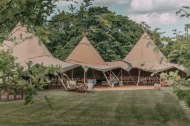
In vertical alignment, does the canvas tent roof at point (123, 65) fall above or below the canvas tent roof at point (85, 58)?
below

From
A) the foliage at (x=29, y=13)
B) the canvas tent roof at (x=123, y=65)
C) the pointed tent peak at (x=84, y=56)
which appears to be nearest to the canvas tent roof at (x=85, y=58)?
the pointed tent peak at (x=84, y=56)

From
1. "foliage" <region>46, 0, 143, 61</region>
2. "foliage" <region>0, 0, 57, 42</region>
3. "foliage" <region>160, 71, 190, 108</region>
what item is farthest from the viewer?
"foliage" <region>46, 0, 143, 61</region>

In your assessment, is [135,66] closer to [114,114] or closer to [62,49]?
[62,49]

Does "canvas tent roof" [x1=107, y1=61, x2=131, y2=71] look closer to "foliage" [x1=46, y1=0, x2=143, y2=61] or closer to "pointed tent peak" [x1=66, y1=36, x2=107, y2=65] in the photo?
"pointed tent peak" [x1=66, y1=36, x2=107, y2=65]

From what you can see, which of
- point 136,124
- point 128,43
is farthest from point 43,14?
point 128,43

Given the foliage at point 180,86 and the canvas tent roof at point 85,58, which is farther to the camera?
the canvas tent roof at point 85,58

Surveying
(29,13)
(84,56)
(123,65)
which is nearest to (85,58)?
(84,56)

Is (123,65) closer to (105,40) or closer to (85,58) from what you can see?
(85,58)

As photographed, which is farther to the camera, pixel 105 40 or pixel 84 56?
pixel 105 40

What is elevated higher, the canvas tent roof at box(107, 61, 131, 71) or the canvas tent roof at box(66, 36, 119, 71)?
the canvas tent roof at box(66, 36, 119, 71)

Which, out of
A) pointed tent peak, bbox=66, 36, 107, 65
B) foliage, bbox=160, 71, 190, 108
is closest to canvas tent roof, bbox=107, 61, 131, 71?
pointed tent peak, bbox=66, 36, 107, 65

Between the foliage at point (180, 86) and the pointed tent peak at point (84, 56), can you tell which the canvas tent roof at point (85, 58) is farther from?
the foliage at point (180, 86)

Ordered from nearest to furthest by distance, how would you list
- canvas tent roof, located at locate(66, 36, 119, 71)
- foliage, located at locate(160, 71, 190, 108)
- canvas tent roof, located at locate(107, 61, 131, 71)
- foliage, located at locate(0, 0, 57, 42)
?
foliage, located at locate(0, 0, 57, 42) < foliage, located at locate(160, 71, 190, 108) < canvas tent roof, located at locate(107, 61, 131, 71) < canvas tent roof, located at locate(66, 36, 119, 71)

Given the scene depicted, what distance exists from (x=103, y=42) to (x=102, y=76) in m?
17.3
